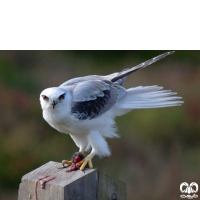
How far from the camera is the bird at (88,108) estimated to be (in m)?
4.75

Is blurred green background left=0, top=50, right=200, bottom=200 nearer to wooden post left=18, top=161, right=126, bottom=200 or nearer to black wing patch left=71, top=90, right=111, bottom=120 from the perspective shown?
black wing patch left=71, top=90, right=111, bottom=120

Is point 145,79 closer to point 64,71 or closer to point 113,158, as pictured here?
point 64,71

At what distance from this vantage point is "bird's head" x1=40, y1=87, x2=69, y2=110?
182 inches

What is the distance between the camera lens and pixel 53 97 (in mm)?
4637

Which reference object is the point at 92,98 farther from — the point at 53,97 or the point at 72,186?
the point at 72,186

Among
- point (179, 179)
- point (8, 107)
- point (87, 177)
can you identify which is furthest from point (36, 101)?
point (87, 177)

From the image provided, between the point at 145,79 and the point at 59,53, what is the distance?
2.05 m

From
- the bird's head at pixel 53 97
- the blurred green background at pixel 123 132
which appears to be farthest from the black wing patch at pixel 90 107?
the blurred green background at pixel 123 132
